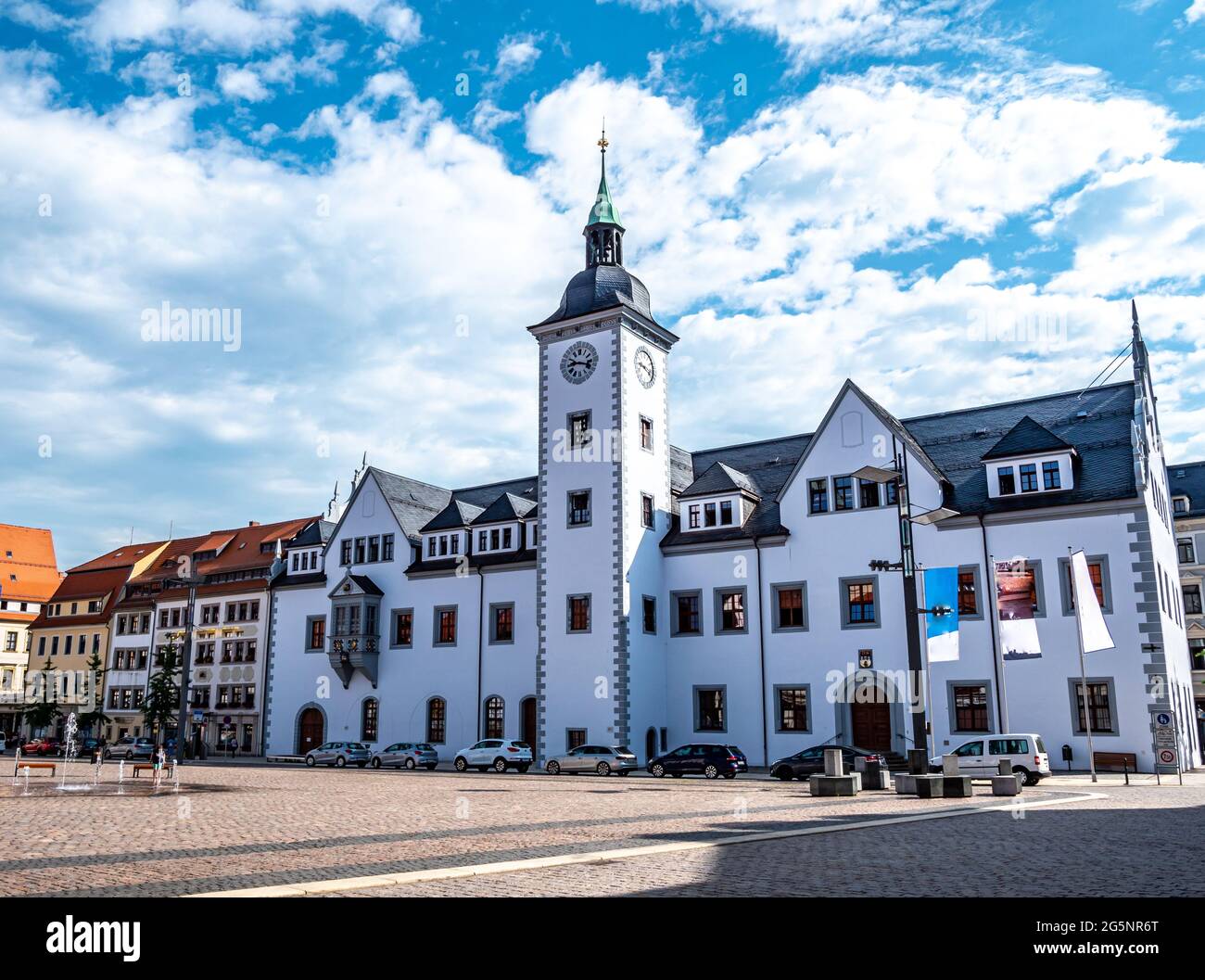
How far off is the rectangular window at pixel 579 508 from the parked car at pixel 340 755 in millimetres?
16037

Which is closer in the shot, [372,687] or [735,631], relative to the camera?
[735,631]

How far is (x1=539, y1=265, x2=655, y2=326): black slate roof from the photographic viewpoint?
1970 inches

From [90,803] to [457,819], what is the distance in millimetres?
9511

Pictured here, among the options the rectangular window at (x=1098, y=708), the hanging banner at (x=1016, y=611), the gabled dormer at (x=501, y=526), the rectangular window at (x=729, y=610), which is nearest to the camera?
the hanging banner at (x=1016, y=611)

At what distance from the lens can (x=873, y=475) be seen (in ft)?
84.2

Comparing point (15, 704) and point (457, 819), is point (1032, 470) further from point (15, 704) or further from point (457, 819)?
point (15, 704)

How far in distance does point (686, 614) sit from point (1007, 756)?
1834cm

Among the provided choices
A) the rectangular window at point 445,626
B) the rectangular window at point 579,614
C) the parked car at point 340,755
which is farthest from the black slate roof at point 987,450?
the parked car at point 340,755

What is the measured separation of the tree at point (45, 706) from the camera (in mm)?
70312

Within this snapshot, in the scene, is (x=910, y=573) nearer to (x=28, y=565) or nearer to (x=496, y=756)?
(x=496, y=756)

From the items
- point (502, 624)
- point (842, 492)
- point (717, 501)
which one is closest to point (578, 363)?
point (717, 501)

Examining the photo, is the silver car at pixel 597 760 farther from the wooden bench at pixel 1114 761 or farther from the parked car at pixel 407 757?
the wooden bench at pixel 1114 761

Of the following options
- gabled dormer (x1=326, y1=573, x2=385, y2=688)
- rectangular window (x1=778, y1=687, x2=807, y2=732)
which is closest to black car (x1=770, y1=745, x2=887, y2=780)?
rectangular window (x1=778, y1=687, x2=807, y2=732)
